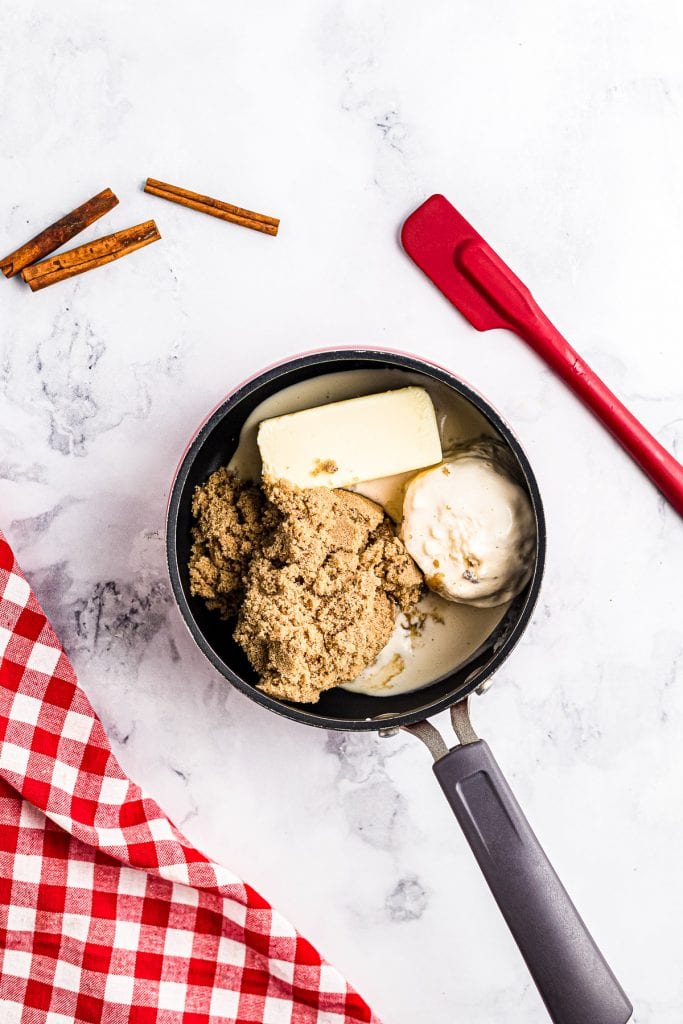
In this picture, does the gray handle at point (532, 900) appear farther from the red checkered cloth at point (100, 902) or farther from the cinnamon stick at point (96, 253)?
the cinnamon stick at point (96, 253)

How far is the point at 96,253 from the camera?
1111 millimetres

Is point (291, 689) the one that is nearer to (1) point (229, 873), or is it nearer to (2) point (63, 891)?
(1) point (229, 873)

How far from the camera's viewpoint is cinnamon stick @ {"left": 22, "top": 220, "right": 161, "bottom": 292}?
111 centimetres

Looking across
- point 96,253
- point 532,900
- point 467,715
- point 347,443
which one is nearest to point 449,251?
point 347,443

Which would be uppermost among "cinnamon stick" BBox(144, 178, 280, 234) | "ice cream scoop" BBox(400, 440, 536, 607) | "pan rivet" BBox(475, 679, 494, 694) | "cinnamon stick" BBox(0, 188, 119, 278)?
A: "cinnamon stick" BBox(0, 188, 119, 278)

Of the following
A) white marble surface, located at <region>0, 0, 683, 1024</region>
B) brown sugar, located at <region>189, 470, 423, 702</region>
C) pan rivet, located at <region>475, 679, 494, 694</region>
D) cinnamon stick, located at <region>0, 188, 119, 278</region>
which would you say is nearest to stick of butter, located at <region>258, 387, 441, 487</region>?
brown sugar, located at <region>189, 470, 423, 702</region>

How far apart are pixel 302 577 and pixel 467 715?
0.23 meters

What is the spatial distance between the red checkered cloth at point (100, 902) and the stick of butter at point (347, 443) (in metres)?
0.36

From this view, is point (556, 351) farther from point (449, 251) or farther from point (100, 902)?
point (100, 902)

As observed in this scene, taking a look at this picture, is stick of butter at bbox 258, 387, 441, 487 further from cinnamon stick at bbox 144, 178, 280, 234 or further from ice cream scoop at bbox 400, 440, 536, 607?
cinnamon stick at bbox 144, 178, 280, 234

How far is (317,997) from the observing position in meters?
1.12

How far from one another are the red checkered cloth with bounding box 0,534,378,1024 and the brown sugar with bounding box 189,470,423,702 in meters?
0.24

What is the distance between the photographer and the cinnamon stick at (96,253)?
3.64 feet

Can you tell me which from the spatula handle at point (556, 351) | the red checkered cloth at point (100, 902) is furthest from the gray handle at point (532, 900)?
the spatula handle at point (556, 351)
